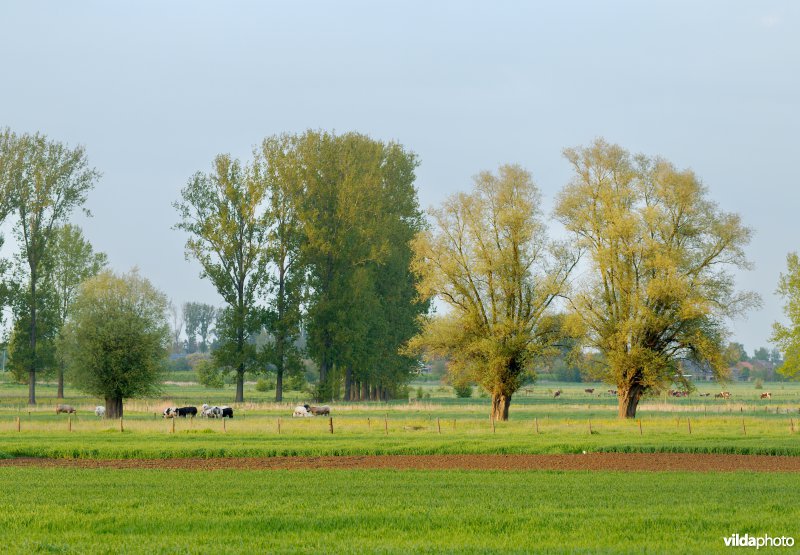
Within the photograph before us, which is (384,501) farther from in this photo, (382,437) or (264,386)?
(264,386)

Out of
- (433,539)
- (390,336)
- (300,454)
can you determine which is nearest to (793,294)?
(390,336)

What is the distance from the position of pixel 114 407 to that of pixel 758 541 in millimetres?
44388

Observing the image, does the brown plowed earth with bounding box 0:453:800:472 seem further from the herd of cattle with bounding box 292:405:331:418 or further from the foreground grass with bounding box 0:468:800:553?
the herd of cattle with bounding box 292:405:331:418

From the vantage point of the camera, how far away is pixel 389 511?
19484 millimetres

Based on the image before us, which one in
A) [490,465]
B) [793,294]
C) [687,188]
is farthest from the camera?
[793,294]

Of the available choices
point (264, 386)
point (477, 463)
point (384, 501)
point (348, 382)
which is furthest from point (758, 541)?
point (264, 386)

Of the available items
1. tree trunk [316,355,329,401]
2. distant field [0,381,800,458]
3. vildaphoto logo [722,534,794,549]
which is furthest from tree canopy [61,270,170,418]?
vildaphoto logo [722,534,794,549]

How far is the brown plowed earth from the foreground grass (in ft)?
7.20

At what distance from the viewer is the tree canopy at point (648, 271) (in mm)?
48156

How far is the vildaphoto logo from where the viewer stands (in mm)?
15697

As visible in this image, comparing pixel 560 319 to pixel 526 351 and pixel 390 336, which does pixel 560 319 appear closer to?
pixel 526 351

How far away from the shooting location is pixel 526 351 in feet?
162

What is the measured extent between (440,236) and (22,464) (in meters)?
26.3

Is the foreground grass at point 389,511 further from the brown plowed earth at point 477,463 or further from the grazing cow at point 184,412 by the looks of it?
the grazing cow at point 184,412
